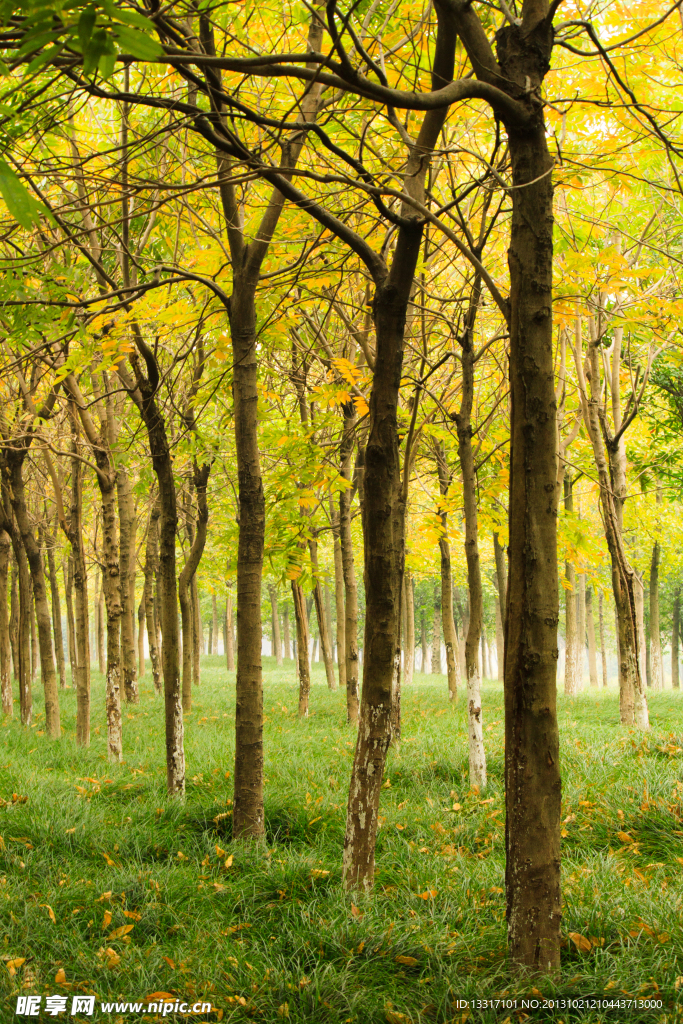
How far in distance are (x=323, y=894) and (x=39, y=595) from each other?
7.04 meters

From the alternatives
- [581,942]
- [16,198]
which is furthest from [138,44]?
[581,942]

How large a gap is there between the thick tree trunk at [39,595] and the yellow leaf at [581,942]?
7808mm

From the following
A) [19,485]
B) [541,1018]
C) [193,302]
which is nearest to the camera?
[541,1018]

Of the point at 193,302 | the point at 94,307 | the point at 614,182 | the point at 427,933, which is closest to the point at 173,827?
the point at 427,933

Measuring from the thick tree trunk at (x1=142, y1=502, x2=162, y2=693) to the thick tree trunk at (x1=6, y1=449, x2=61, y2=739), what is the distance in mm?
3048

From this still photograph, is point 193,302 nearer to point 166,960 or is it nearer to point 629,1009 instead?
point 166,960

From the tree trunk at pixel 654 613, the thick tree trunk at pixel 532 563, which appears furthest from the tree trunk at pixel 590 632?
the thick tree trunk at pixel 532 563

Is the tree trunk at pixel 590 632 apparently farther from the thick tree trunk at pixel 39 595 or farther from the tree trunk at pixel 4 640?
the thick tree trunk at pixel 39 595

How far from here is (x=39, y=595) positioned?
9.53 meters

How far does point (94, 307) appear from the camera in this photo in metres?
5.50

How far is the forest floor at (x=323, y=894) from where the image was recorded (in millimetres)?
3119

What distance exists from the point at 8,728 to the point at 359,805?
7744 millimetres

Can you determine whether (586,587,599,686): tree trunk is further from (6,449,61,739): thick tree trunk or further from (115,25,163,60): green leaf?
(115,25,163,60): green leaf

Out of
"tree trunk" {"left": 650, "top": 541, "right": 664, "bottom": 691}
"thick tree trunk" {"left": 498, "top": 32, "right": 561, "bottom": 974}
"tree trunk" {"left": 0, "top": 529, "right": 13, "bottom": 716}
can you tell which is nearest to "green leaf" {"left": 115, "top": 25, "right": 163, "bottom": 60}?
"thick tree trunk" {"left": 498, "top": 32, "right": 561, "bottom": 974}
